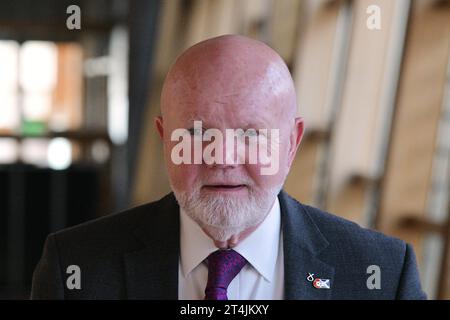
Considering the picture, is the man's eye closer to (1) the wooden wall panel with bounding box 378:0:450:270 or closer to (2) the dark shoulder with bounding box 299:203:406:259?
(2) the dark shoulder with bounding box 299:203:406:259

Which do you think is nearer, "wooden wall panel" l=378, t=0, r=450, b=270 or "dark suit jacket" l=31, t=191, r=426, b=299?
"dark suit jacket" l=31, t=191, r=426, b=299

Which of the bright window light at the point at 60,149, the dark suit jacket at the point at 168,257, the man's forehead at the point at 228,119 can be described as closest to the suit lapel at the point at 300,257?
the dark suit jacket at the point at 168,257

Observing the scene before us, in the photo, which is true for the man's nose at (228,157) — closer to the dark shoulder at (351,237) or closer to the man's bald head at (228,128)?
the man's bald head at (228,128)

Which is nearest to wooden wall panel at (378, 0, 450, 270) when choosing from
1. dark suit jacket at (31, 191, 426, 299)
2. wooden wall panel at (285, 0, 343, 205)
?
wooden wall panel at (285, 0, 343, 205)

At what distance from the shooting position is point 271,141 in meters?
0.67

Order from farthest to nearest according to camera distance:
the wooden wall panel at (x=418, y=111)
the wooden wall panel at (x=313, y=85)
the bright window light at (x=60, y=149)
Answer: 1. the bright window light at (x=60, y=149)
2. the wooden wall panel at (x=418, y=111)
3. the wooden wall panel at (x=313, y=85)

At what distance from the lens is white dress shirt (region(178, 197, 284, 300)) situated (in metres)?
0.72

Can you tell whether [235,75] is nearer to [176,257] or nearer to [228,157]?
[228,157]

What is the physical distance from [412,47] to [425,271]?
413 mm

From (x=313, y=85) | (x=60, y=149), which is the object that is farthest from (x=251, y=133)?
(x=60, y=149)

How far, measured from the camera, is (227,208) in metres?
0.67

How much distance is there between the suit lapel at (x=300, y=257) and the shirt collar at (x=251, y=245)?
0.01 metres

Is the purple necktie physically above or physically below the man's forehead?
below

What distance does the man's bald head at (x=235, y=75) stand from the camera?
646 mm
